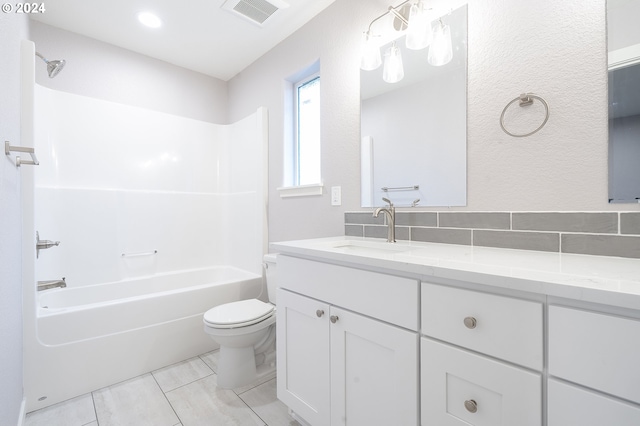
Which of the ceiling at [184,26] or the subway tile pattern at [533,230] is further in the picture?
the ceiling at [184,26]

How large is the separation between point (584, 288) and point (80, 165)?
9.85 ft

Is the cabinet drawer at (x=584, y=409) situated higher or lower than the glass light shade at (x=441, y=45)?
lower

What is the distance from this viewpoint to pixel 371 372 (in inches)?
38.6

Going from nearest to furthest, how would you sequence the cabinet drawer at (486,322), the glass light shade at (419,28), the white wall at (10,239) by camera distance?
the cabinet drawer at (486,322)
the white wall at (10,239)
the glass light shade at (419,28)

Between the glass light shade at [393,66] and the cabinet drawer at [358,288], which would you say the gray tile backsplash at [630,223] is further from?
the glass light shade at [393,66]

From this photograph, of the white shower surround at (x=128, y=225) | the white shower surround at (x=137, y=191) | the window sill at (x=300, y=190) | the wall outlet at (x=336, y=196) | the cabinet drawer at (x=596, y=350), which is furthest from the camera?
the white shower surround at (x=137, y=191)

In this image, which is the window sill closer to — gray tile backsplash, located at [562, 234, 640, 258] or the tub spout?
gray tile backsplash, located at [562, 234, 640, 258]

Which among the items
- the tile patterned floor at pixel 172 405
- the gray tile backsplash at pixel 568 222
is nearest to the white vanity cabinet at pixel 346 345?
the tile patterned floor at pixel 172 405

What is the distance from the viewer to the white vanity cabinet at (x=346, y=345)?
0.88m

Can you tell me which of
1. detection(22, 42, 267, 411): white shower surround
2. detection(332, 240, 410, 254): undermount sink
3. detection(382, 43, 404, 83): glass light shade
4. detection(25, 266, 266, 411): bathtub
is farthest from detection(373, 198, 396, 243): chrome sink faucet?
detection(25, 266, 266, 411): bathtub

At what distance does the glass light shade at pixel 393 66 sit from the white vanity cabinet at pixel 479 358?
118cm

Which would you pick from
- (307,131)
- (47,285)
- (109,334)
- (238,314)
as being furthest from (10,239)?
(307,131)

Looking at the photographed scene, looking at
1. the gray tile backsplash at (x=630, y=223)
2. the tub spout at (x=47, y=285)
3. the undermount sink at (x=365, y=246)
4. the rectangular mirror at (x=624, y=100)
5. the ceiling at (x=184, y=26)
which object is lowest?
A: the tub spout at (x=47, y=285)

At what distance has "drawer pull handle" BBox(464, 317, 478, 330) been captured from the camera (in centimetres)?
72
